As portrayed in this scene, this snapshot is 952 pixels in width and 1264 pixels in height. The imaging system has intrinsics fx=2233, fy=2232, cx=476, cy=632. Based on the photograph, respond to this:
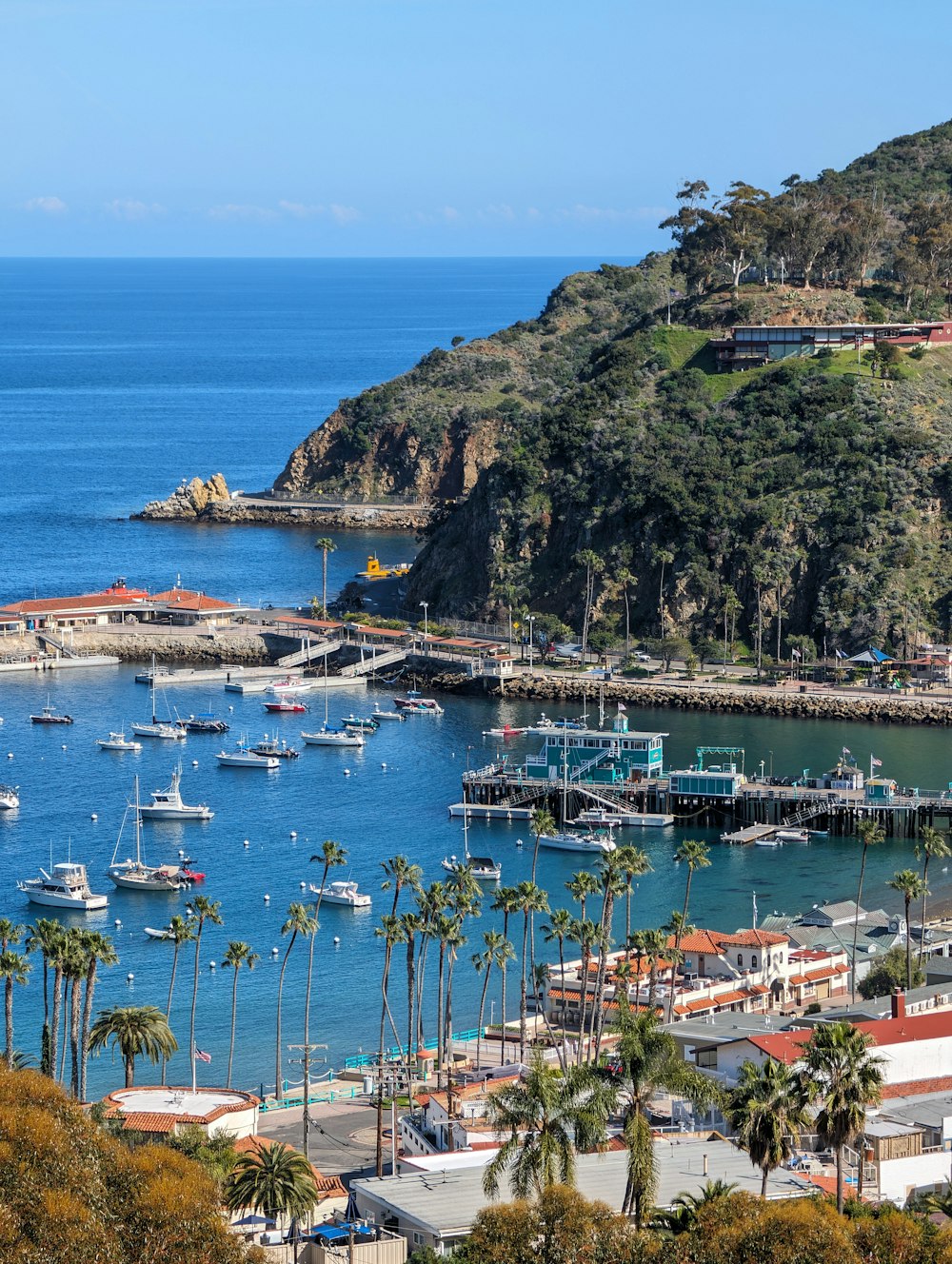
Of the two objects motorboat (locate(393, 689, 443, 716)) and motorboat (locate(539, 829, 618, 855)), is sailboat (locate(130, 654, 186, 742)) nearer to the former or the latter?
motorboat (locate(393, 689, 443, 716))

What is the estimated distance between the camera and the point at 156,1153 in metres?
41.0

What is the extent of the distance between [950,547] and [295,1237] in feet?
308

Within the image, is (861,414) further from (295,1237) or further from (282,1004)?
(295,1237)

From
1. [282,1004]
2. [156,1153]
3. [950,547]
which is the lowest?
[282,1004]

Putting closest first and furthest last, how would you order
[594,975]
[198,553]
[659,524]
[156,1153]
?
[156,1153], [594,975], [659,524], [198,553]

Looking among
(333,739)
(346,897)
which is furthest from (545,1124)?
(333,739)

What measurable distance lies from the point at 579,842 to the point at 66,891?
74.5 feet

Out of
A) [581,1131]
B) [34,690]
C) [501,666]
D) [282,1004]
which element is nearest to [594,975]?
[282,1004]

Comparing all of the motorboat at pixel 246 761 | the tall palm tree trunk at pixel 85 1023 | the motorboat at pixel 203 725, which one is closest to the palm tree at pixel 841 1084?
the tall palm tree trunk at pixel 85 1023

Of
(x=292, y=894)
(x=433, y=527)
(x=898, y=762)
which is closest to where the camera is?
(x=292, y=894)

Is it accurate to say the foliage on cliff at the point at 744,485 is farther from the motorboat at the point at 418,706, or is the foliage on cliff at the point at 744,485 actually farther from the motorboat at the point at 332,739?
the motorboat at the point at 332,739

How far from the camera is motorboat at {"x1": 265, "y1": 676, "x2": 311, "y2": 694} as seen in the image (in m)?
126

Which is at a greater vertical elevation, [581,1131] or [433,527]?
[433,527]

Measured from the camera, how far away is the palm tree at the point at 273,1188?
147 feet
